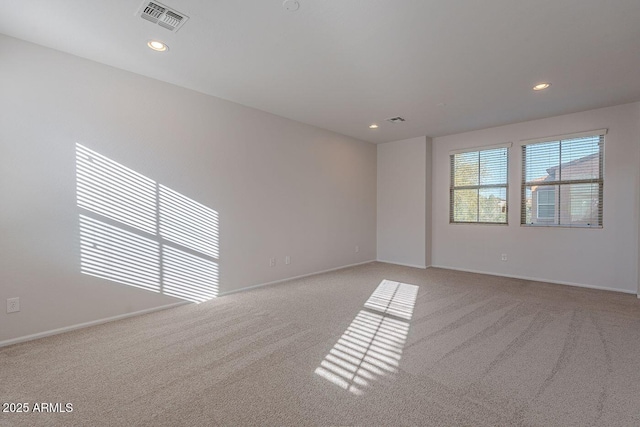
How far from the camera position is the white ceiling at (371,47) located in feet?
6.85

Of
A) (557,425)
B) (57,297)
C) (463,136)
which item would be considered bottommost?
(557,425)

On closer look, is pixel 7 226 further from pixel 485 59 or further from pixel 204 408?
pixel 485 59

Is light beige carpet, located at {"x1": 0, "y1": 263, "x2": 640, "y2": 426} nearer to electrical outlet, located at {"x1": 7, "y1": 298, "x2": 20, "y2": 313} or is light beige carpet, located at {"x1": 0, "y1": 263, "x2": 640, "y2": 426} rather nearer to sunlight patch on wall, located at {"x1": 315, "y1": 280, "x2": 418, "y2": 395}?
sunlight patch on wall, located at {"x1": 315, "y1": 280, "x2": 418, "y2": 395}

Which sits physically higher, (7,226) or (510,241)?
(7,226)

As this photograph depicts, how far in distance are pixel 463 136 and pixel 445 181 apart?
89 centimetres

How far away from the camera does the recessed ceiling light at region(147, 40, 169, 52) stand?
2.51m

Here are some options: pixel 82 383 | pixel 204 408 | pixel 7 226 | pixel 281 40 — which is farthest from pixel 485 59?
pixel 7 226

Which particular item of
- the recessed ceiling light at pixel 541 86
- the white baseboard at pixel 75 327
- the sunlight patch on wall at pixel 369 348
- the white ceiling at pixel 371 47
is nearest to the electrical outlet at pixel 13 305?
the white baseboard at pixel 75 327

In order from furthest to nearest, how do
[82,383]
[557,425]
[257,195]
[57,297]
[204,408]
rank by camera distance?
[257,195] → [57,297] → [82,383] → [204,408] → [557,425]

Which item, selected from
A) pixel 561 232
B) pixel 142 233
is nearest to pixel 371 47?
pixel 142 233

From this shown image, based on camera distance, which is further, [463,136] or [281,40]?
[463,136]

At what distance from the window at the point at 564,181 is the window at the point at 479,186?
0.33 m

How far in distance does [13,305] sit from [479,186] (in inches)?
251

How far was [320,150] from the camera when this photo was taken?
5.12m
